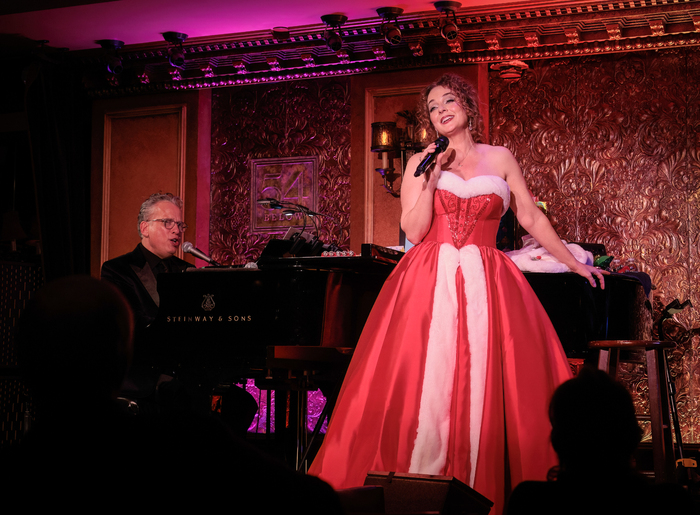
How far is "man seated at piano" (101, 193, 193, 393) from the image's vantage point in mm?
3492

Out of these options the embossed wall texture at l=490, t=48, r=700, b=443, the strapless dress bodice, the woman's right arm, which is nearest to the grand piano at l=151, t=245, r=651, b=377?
the woman's right arm

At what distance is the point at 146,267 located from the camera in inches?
154

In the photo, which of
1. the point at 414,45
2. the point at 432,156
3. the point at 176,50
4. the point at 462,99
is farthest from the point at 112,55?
the point at 432,156

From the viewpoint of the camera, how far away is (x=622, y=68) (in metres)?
4.86

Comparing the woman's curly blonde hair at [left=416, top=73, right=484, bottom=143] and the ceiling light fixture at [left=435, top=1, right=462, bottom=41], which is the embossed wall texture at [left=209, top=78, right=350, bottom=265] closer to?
the ceiling light fixture at [left=435, top=1, right=462, bottom=41]

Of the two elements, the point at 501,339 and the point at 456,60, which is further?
the point at 456,60

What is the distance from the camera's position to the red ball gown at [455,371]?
8.13ft

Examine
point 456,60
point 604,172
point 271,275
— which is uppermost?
point 456,60

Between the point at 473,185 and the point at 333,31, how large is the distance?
2.55 meters

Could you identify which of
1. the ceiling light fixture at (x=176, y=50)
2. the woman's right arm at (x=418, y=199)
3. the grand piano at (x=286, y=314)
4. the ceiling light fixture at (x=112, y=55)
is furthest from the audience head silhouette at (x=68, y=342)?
the ceiling light fixture at (x=112, y=55)

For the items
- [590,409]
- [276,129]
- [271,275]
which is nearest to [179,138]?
[276,129]

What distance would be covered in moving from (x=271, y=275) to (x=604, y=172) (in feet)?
8.95

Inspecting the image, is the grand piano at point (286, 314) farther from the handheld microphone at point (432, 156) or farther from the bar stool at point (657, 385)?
the handheld microphone at point (432, 156)

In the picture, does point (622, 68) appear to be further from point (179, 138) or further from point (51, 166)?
point (51, 166)
